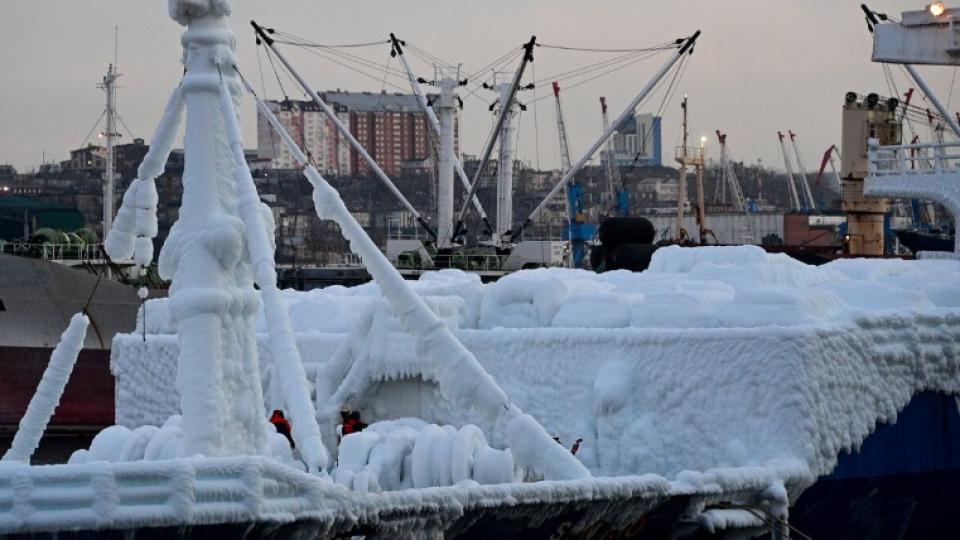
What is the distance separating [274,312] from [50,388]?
3.61 meters

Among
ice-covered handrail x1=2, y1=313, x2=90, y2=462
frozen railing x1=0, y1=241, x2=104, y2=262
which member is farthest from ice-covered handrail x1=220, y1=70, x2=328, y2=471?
frozen railing x1=0, y1=241, x2=104, y2=262

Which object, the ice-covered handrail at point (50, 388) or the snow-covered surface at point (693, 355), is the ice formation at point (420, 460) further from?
the ice-covered handrail at point (50, 388)

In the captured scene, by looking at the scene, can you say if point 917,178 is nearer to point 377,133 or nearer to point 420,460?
point 420,460

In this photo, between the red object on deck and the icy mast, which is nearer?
the icy mast

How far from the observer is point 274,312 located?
18.1 m

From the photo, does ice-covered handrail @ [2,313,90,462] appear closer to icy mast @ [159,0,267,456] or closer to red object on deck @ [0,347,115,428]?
icy mast @ [159,0,267,456]

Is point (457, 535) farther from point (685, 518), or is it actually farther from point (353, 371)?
point (353, 371)

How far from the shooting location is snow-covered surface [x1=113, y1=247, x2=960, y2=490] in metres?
23.3

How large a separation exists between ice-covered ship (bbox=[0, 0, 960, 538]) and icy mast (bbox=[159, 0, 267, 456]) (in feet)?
0.08

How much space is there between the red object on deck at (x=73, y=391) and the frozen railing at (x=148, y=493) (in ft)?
90.6

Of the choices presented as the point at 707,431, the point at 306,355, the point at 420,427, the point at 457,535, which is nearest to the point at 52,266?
the point at 306,355

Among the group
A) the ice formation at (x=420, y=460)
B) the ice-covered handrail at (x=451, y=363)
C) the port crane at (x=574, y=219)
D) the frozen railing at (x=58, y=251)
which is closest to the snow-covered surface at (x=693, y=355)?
the ice formation at (x=420, y=460)

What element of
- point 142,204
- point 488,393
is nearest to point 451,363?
point 488,393

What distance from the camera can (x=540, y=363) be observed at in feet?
84.8
